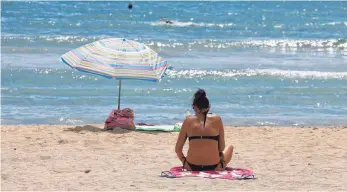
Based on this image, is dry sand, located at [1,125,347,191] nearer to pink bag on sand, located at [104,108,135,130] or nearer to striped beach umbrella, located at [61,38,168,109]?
pink bag on sand, located at [104,108,135,130]

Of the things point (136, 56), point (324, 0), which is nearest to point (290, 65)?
point (136, 56)

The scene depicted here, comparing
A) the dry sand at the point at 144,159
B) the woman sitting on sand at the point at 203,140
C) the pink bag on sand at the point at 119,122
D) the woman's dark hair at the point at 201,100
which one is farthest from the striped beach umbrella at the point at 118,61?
the woman's dark hair at the point at 201,100

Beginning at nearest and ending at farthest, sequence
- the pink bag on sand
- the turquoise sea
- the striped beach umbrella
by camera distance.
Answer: the striped beach umbrella, the pink bag on sand, the turquoise sea

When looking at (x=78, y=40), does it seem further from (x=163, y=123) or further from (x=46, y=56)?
(x=163, y=123)

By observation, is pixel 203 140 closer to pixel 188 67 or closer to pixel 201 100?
pixel 201 100

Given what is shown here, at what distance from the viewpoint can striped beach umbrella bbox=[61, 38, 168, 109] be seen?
34.1 ft

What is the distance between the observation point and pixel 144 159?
864cm

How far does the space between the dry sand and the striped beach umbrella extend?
2.57 ft

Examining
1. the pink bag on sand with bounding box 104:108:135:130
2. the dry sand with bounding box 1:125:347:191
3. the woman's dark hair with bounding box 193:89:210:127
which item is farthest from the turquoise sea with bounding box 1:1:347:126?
the woman's dark hair with bounding box 193:89:210:127

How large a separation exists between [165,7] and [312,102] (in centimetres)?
3038

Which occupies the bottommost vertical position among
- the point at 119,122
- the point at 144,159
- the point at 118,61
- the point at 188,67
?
the point at 144,159

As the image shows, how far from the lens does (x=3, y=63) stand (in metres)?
18.6

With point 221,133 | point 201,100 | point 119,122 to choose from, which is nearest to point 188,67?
point 119,122

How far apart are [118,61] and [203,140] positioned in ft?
10.9
